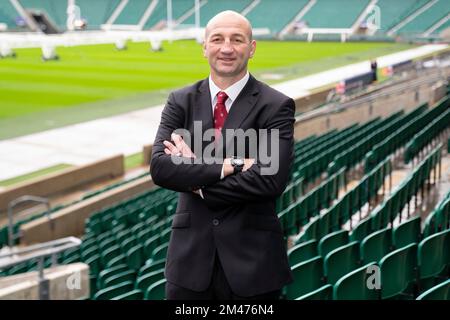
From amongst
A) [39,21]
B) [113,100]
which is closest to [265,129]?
[113,100]

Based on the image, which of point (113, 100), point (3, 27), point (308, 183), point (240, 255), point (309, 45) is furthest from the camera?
point (309, 45)

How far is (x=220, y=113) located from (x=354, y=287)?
1206 mm

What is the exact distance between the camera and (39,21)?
38688 mm

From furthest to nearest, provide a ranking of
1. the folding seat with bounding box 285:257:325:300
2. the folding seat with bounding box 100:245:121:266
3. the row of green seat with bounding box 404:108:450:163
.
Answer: the row of green seat with bounding box 404:108:450:163
the folding seat with bounding box 100:245:121:266
the folding seat with bounding box 285:257:325:300

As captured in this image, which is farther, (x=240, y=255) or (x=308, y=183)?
(x=308, y=183)

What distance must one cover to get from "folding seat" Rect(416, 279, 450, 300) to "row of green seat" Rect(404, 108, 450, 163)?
4.81 metres

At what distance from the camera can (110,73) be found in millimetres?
25984

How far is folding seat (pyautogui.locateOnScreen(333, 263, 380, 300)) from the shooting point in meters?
2.89

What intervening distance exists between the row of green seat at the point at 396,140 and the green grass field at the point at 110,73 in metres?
9.29

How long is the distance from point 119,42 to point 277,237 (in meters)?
33.9

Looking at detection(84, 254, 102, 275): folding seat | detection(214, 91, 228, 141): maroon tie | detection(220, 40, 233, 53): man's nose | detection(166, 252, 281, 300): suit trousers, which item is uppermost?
detection(220, 40, 233, 53): man's nose

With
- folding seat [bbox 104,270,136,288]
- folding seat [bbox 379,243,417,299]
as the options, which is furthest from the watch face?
folding seat [bbox 104,270,136,288]

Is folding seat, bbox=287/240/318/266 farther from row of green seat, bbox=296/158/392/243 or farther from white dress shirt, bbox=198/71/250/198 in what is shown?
white dress shirt, bbox=198/71/250/198

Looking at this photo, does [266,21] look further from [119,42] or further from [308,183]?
[308,183]
